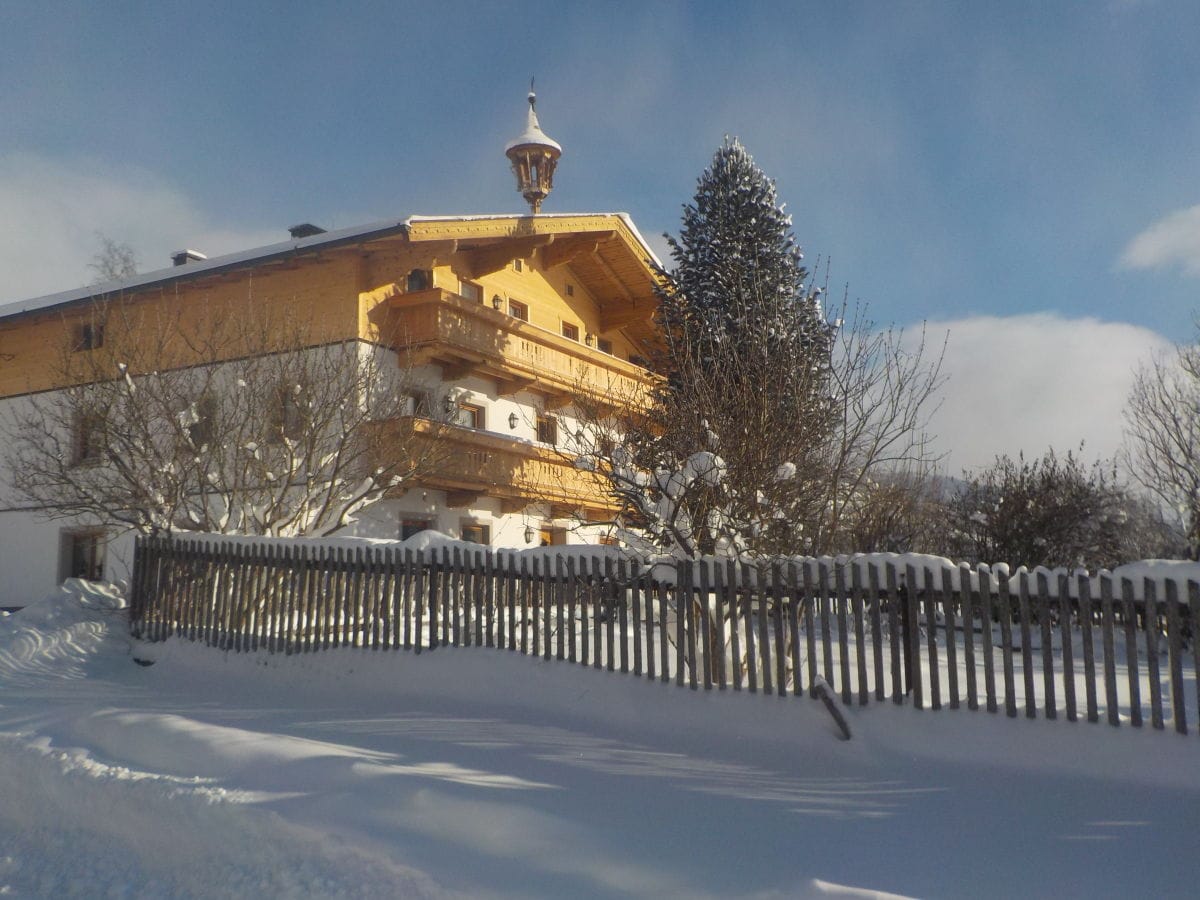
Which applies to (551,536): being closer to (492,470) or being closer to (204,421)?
(492,470)

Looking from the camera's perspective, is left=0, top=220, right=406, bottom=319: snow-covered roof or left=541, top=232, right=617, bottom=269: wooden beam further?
left=541, top=232, right=617, bottom=269: wooden beam

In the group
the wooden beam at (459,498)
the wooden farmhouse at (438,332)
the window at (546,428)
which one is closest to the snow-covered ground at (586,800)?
the wooden farmhouse at (438,332)

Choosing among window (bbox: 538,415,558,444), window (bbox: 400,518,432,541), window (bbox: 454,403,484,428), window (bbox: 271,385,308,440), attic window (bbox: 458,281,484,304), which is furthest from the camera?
window (bbox: 538,415,558,444)

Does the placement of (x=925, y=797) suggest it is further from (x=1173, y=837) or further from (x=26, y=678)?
(x=26, y=678)

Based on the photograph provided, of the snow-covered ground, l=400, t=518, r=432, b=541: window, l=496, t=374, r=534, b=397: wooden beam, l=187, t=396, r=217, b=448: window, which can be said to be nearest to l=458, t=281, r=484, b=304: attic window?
l=496, t=374, r=534, b=397: wooden beam

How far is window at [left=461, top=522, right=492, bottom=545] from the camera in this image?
22500 mm

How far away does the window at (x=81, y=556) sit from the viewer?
22953 millimetres

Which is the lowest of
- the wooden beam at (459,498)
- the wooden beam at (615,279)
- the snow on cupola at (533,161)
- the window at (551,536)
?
the window at (551,536)

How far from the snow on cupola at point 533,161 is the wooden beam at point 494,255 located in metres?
4.74

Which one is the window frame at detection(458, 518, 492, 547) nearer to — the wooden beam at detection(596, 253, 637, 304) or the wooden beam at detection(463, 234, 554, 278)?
the wooden beam at detection(463, 234, 554, 278)

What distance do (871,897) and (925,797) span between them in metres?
2.05

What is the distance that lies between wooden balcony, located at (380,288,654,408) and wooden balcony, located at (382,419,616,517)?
71.7 inches

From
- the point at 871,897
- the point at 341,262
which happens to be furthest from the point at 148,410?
the point at 871,897

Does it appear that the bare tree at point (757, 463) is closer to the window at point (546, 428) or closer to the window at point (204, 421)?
the window at point (204, 421)
